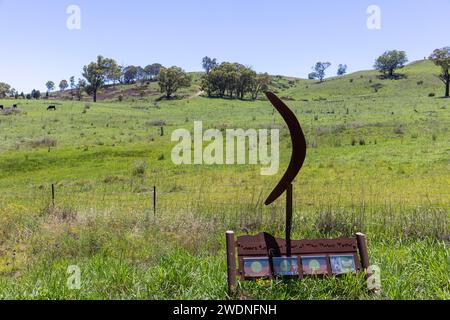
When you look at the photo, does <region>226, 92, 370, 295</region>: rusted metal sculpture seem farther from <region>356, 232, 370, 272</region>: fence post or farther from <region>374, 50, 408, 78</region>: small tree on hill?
<region>374, 50, 408, 78</region>: small tree on hill

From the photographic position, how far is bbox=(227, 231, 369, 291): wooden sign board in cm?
640

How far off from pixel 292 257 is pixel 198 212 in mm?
5662

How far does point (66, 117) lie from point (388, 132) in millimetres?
41555

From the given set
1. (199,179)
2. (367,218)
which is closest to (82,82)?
(199,179)

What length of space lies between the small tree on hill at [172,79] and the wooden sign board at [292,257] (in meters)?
101

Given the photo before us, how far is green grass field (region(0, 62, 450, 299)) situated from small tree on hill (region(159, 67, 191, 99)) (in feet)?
228

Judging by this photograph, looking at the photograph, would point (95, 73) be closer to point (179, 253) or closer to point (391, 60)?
point (391, 60)

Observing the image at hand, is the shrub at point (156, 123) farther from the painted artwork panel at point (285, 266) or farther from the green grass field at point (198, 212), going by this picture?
the painted artwork panel at point (285, 266)

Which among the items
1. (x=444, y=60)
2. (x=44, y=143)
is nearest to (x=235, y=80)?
(x=444, y=60)

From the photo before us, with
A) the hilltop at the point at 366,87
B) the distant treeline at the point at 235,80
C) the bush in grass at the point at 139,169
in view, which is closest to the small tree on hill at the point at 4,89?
the hilltop at the point at 366,87

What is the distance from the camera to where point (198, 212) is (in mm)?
11961

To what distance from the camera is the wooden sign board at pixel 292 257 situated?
21.0 ft

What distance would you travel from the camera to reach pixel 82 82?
4432 inches
